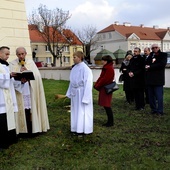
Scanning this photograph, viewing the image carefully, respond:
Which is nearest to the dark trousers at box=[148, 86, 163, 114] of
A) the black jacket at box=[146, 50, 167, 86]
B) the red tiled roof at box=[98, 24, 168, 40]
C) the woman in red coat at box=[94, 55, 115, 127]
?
the black jacket at box=[146, 50, 167, 86]

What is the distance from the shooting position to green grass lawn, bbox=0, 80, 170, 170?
4.94 m

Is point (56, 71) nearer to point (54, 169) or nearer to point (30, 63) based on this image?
point (30, 63)

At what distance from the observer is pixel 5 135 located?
18.6ft

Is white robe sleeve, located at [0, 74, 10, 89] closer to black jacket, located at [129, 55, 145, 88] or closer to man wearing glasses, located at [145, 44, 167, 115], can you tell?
man wearing glasses, located at [145, 44, 167, 115]

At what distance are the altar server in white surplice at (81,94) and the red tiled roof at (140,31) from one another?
69113mm

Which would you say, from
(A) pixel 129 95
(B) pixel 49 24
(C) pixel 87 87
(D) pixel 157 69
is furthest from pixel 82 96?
(B) pixel 49 24

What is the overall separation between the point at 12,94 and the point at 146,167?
2.78 m

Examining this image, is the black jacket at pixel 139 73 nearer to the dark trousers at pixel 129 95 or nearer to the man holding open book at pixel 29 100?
the dark trousers at pixel 129 95

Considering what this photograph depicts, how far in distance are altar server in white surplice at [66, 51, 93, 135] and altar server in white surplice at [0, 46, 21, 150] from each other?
1.26m

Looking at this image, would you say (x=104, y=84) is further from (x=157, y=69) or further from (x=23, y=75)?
(x=23, y=75)

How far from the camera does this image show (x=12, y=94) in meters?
5.80

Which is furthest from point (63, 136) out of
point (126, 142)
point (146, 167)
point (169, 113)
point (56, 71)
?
point (56, 71)

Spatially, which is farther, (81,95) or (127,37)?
(127,37)

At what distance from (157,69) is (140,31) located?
246ft
